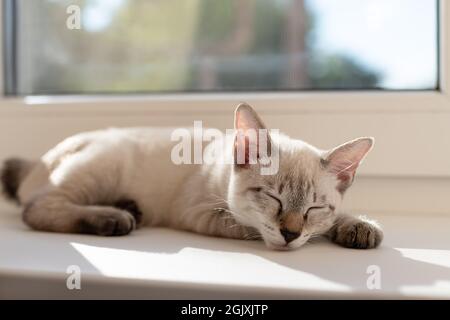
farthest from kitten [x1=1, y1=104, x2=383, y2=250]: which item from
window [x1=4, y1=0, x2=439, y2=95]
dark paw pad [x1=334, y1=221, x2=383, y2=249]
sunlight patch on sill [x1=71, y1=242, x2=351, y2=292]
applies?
window [x1=4, y1=0, x2=439, y2=95]

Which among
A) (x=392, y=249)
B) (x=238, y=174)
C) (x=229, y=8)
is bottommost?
(x=392, y=249)

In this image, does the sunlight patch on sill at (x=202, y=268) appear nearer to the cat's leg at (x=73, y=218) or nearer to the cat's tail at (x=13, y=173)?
the cat's leg at (x=73, y=218)

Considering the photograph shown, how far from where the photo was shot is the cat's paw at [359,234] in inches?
37.4

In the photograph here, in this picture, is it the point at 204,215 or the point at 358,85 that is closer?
the point at 204,215

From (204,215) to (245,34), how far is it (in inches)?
23.5

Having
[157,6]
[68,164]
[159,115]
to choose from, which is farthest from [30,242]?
[157,6]

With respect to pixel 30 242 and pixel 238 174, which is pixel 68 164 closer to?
pixel 30 242

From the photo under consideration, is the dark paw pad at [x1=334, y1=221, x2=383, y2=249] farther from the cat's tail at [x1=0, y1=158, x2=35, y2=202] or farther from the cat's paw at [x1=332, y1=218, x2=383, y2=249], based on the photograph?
the cat's tail at [x1=0, y1=158, x2=35, y2=202]

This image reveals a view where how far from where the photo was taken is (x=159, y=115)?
1402 millimetres

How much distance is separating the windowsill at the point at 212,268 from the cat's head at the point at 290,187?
0.14 feet

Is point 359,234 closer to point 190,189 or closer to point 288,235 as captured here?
point 288,235

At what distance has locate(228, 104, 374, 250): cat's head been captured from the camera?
96cm

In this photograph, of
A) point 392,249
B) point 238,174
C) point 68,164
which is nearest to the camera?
point 392,249

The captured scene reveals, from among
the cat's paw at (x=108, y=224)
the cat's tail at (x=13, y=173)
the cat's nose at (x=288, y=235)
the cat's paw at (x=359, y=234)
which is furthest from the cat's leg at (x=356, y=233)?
the cat's tail at (x=13, y=173)
